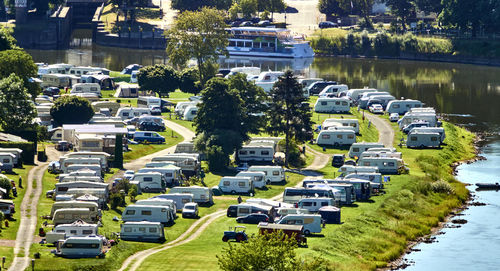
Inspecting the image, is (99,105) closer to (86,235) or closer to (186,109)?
(186,109)

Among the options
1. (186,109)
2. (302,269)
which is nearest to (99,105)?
(186,109)

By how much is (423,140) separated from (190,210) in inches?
1620

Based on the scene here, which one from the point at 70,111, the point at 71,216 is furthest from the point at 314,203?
the point at 70,111

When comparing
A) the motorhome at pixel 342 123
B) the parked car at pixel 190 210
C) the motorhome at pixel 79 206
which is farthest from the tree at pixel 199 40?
the motorhome at pixel 79 206

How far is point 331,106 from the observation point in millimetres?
134125

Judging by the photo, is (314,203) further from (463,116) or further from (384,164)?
(463,116)

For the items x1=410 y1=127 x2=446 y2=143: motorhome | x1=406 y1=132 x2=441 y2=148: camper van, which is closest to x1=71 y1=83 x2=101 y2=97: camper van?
x1=410 y1=127 x2=446 y2=143: motorhome

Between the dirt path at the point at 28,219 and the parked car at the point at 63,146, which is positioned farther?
the parked car at the point at 63,146

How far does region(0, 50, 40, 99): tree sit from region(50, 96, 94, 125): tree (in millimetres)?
8132

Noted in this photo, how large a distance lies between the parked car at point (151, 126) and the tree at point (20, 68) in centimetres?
1397

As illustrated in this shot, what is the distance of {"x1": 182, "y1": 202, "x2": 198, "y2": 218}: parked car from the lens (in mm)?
81562

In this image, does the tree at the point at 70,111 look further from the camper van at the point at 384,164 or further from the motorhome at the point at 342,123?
the camper van at the point at 384,164

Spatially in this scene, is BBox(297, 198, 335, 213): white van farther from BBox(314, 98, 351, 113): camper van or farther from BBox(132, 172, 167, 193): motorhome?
BBox(314, 98, 351, 113): camper van

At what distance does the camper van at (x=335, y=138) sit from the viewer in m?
113
